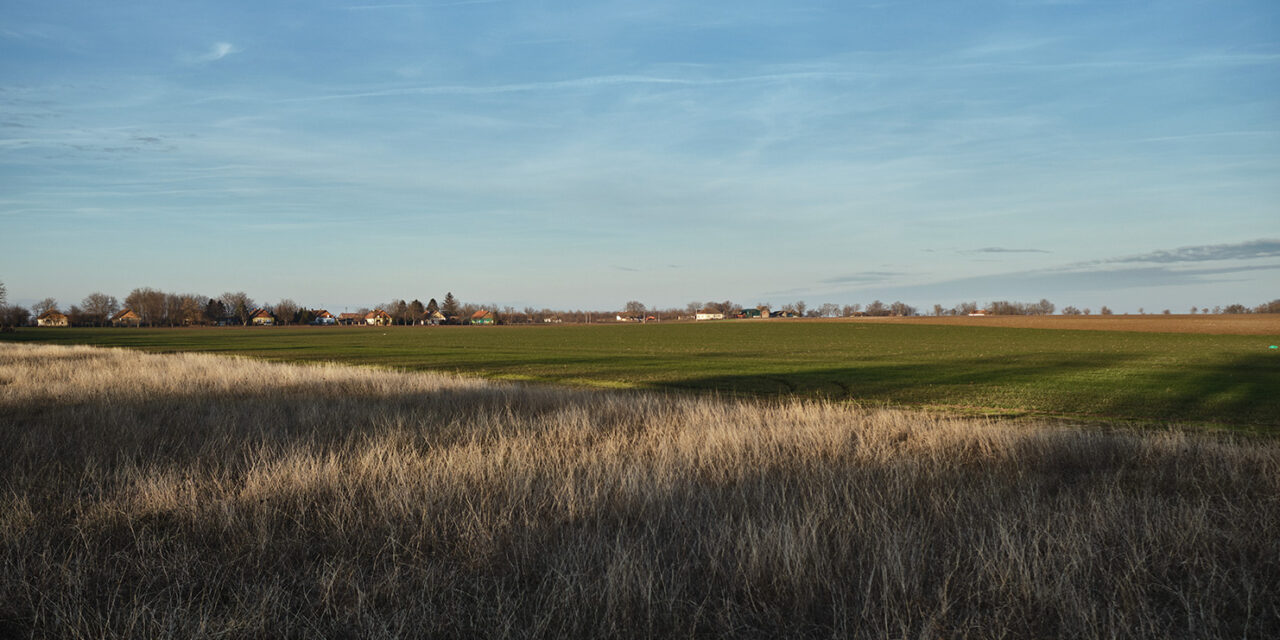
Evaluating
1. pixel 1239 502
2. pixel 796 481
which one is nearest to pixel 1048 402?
pixel 1239 502

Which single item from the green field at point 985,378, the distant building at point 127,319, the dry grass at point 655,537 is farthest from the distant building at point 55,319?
the dry grass at point 655,537

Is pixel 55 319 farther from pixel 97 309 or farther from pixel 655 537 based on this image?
pixel 655 537

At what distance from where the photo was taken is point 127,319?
178 metres

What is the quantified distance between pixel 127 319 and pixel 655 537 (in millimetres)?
219314

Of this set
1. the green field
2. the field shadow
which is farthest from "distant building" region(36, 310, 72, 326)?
the field shadow

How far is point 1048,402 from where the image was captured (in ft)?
58.1

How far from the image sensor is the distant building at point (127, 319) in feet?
578

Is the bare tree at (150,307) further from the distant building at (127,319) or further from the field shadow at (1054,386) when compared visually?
the field shadow at (1054,386)

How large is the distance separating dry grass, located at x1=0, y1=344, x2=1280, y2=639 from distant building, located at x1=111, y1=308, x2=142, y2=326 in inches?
8139

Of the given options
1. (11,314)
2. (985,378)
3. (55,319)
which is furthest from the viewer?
(55,319)

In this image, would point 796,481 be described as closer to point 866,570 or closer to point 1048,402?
point 866,570

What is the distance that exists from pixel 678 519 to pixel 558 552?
127 cm

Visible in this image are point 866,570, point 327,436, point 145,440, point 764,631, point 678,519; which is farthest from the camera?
point 327,436

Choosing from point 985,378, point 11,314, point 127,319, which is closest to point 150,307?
point 127,319
